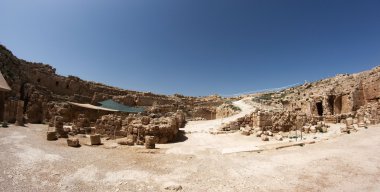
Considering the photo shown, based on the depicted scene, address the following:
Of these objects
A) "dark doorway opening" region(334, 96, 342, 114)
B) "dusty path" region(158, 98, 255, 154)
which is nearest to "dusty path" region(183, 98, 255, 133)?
"dusty path" region(158, 98, 255, 154)

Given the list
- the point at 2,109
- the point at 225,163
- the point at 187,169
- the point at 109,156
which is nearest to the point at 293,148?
the point at 225,163

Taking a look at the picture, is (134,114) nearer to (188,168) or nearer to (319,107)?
(188,168)

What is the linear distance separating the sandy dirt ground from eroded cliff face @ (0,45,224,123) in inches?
488

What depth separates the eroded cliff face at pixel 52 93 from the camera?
20.5 metres

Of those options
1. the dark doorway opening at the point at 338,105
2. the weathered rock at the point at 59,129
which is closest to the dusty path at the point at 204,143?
the weathered rock at the point at 59,129

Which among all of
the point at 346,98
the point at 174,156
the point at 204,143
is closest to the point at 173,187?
the point at 174,156

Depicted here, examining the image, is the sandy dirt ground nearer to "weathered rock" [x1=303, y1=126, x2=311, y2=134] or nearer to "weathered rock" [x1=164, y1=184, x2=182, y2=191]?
"weathered rock" [x1=164, y1=184, x2=182, y2=191]

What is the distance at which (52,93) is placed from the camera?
26797 millimetres

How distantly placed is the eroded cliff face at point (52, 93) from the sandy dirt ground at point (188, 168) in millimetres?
12384

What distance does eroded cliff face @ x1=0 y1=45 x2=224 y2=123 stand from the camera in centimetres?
2045

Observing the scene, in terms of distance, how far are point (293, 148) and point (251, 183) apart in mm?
4834

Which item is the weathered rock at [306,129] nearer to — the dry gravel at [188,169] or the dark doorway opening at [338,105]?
the dry gravel at [188,169]

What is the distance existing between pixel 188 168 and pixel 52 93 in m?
26.3

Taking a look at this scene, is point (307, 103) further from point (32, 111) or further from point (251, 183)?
point (32, 111)
